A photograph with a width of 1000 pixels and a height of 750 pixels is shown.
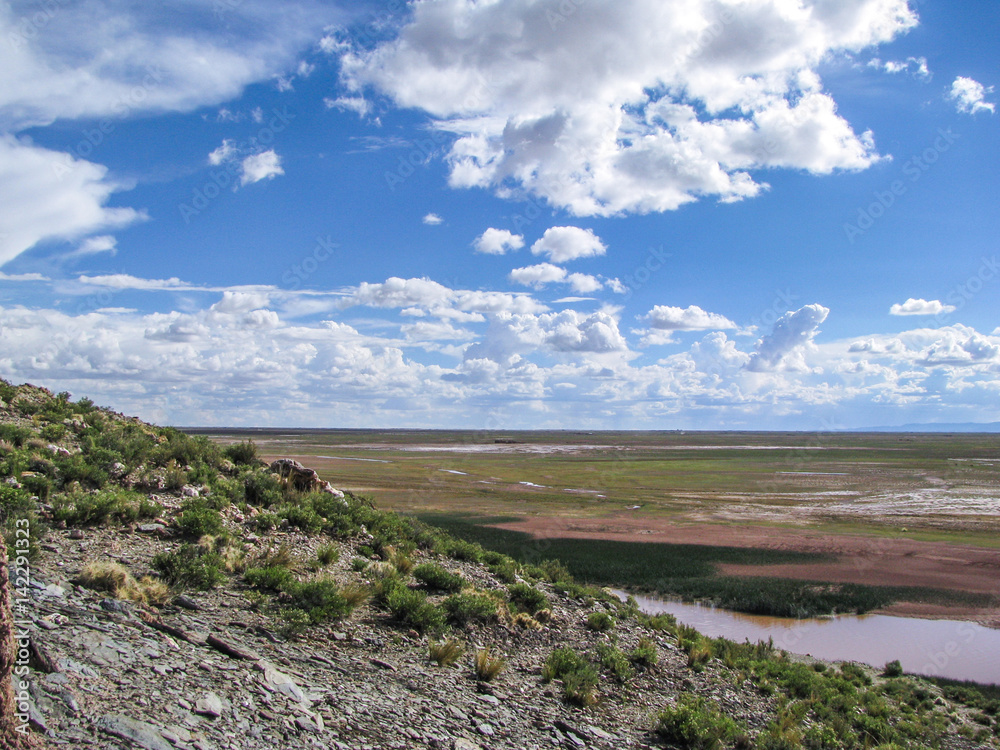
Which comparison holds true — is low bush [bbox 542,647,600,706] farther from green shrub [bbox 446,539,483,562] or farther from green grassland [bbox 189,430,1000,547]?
green grassland [bbox 189,430,1000,547]

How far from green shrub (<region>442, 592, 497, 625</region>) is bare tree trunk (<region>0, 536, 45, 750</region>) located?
7.51 m

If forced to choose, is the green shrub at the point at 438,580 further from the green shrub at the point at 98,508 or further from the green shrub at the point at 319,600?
the green shrub at the point at 98,508

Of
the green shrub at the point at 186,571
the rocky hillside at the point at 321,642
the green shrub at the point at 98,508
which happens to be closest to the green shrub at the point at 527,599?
the rocky hillside at the point at 321,642

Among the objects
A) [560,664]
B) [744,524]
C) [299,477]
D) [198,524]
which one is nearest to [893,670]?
[560,664]

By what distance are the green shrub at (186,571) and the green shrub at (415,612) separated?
320 centimetres

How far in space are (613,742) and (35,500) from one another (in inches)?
458

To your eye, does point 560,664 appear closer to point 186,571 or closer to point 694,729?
point 694,729

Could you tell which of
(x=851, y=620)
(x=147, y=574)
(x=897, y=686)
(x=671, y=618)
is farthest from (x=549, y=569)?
(x=851, y=620)

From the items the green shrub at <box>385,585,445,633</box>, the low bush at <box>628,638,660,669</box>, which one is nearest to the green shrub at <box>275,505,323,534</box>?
the green shrub at <box>385,585,445,633</box>

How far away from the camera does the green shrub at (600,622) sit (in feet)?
45.6

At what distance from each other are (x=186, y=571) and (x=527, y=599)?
7837 mm

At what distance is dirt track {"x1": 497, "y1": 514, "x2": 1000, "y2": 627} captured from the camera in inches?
1155

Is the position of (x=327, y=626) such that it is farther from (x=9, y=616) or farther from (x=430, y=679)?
(x=9, y=616)

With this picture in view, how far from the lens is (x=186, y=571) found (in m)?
10.0
